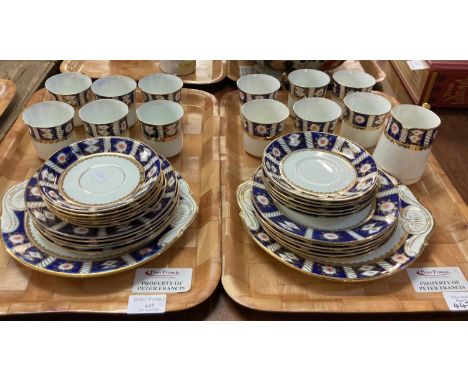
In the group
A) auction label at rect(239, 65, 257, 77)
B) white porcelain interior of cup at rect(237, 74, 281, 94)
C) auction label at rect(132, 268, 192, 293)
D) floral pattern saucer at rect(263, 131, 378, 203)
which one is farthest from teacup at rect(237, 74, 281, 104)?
auction label at rect(132, 268, 192, 293)

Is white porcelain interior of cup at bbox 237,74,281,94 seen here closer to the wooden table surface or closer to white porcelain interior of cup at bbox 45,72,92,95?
the wooden table surface

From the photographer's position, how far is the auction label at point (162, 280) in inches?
25.9

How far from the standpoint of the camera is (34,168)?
2.89ft

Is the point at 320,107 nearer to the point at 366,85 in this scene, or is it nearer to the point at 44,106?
the point at 366,85

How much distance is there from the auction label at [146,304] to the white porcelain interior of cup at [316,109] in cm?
53

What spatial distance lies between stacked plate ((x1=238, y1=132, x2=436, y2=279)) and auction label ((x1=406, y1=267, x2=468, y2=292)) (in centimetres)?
7

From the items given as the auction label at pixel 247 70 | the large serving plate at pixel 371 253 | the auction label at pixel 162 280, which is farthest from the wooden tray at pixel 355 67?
the auction label at pixel 162 280

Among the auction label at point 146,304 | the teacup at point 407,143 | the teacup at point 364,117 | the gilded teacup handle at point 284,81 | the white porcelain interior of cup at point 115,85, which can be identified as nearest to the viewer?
the auction label at point 146,304

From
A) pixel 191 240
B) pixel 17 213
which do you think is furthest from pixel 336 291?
pixel 17 213

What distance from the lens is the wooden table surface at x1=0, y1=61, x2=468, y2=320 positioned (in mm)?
630

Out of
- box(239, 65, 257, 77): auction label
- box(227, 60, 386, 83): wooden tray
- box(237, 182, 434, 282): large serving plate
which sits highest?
box(237, 182, 434, 282): large serving plate

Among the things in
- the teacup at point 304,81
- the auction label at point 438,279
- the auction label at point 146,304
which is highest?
the teacup at point 304,81

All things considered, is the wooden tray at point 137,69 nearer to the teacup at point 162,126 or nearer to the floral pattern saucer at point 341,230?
the teacup at point 162,126

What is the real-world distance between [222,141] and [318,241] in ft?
1.30
